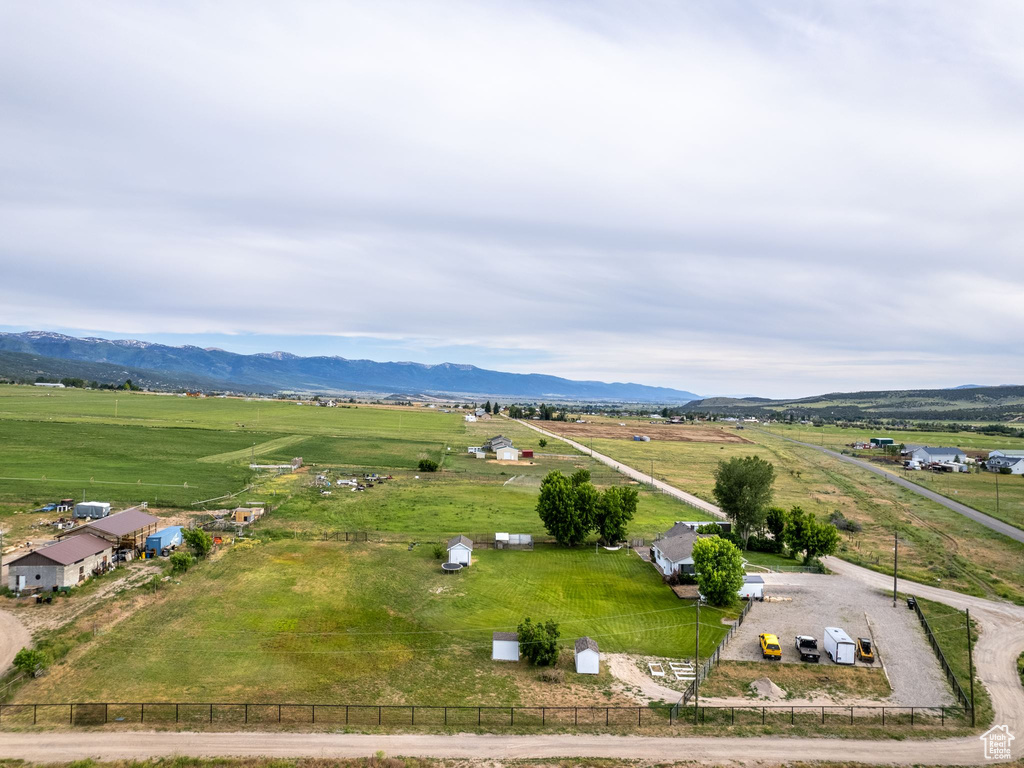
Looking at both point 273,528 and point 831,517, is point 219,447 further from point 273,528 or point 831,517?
point 831,517

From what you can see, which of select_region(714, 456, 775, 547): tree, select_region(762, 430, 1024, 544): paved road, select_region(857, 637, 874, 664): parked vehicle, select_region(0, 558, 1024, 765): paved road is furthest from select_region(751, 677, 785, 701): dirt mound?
select_region(762, 430, 1024, 544): paved road

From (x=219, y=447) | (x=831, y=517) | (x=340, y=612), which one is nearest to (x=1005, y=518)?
(x=831, y=517)

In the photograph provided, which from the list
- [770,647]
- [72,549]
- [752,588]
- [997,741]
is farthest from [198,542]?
[997,741]

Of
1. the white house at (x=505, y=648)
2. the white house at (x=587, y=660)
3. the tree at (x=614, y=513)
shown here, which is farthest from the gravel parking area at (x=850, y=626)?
the tree at (x=614, y=513)

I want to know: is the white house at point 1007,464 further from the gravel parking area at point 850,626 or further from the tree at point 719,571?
the tree at point 719,571

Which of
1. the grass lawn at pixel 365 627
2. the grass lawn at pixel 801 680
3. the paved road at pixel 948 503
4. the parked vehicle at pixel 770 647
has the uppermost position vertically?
the paved road at pixel 948 503

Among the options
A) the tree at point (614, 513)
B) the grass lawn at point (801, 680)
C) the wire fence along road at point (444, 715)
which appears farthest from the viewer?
the tree at point (614, 513)

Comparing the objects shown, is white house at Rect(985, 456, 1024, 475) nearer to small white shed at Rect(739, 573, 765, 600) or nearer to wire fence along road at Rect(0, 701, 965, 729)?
small white shed at Rect(739, 573, 765, 600)
